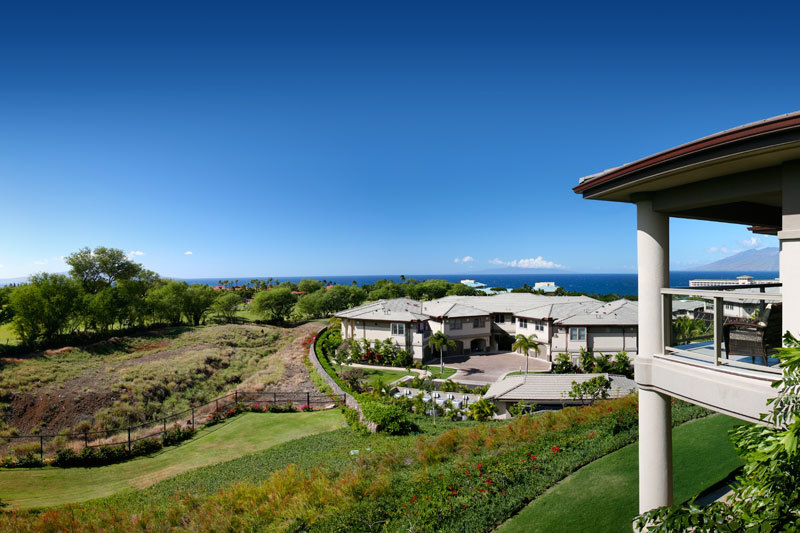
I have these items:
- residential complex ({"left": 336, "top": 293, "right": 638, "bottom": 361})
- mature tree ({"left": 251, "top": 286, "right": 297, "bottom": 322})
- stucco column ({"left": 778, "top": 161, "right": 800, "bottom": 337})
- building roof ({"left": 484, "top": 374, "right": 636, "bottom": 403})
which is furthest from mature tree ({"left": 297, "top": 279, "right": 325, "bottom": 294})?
stucco column ({"left": 778, "top": 161, "right": 800, "bottom": 337})

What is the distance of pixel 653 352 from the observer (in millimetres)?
5168

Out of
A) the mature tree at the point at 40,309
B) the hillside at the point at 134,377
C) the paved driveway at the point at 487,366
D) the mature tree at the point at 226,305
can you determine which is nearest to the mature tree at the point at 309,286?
the mature tree at the point at 226,305

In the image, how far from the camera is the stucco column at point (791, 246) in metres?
3.77

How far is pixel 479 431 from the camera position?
13344mm

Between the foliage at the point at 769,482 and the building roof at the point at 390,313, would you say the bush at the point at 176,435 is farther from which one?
the foliage at the point at 769,482

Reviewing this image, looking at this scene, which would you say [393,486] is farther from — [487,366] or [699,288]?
[487,366]

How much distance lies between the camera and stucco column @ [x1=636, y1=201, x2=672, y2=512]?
517 centimetres

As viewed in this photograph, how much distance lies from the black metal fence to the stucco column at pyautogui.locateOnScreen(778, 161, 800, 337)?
21.7m

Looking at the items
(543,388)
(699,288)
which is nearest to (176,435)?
(543,388)

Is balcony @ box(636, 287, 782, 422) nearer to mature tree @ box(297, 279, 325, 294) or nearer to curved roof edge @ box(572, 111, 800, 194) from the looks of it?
curved roof edge @ box(572, 111, 800, 194)

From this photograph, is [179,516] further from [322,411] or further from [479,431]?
[322,411]

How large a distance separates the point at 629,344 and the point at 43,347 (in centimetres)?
5294

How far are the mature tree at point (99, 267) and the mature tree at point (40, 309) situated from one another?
1212cm

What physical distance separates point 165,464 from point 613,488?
1749 centimetres
